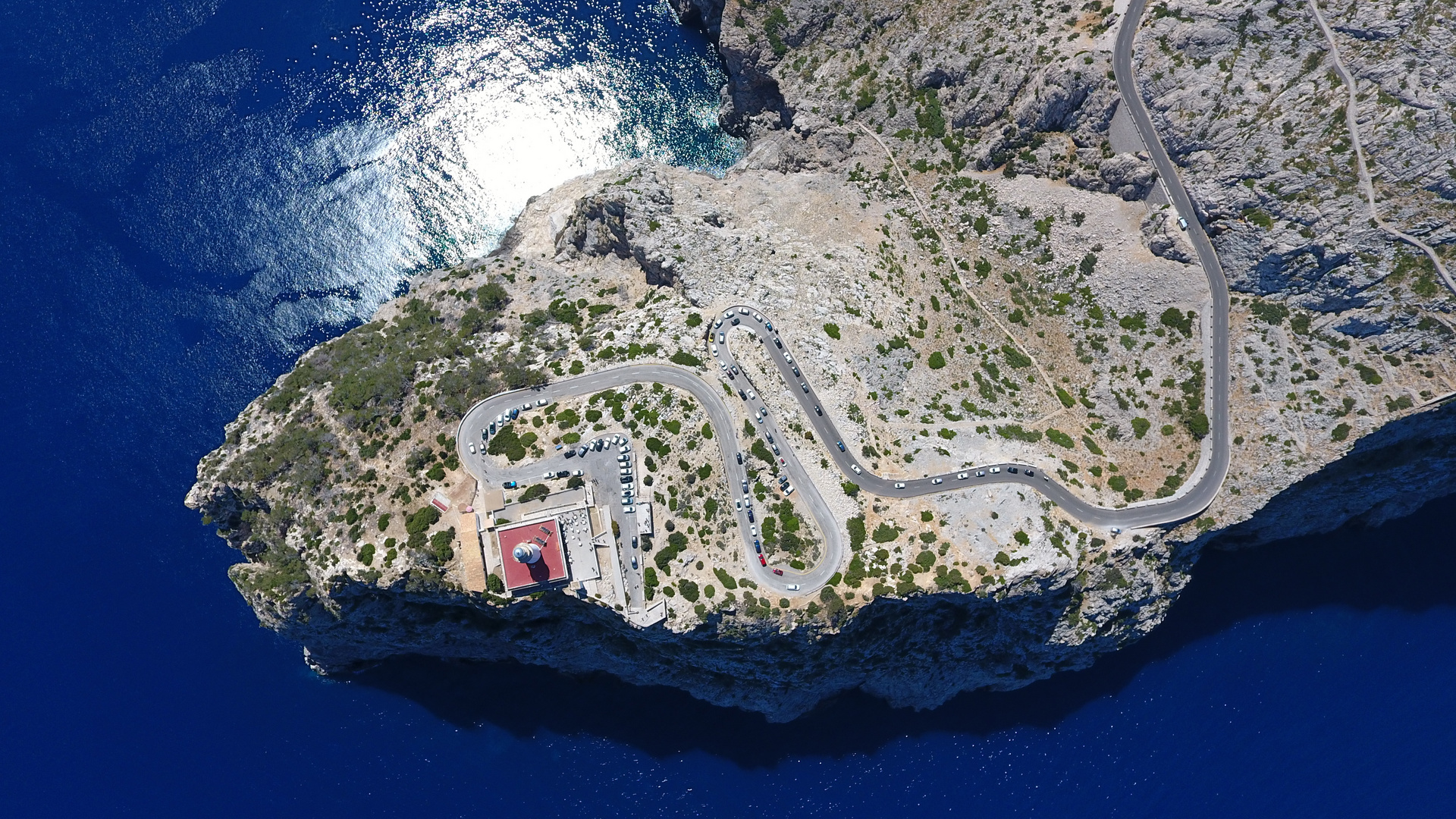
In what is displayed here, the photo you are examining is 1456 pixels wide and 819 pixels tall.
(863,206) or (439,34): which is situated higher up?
(439,34)

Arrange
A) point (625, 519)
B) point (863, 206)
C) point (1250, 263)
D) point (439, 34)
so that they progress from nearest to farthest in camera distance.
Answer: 1. point (625, 519)
2. point (1250, 263)
3. point (863, 206)
4. point (439, 34)

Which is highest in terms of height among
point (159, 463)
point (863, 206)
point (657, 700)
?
point (863, 206)

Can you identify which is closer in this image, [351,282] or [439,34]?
[351,282]

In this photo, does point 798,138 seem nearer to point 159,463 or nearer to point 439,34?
point 439,34

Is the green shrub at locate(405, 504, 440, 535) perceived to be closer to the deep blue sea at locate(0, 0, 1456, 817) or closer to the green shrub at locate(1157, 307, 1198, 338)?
the deep blue sea at locate(0, 0, 1456, 817)

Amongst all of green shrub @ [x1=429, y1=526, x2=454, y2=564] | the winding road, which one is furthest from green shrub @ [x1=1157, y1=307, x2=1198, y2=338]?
green shrub @ [x1=429, y1=526, x2=454, y2=564]

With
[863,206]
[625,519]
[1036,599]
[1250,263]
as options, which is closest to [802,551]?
[625,519]

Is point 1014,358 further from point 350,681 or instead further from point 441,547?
point 350,681

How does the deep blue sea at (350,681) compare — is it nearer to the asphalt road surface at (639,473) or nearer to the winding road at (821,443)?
the winding road at (821,443)
